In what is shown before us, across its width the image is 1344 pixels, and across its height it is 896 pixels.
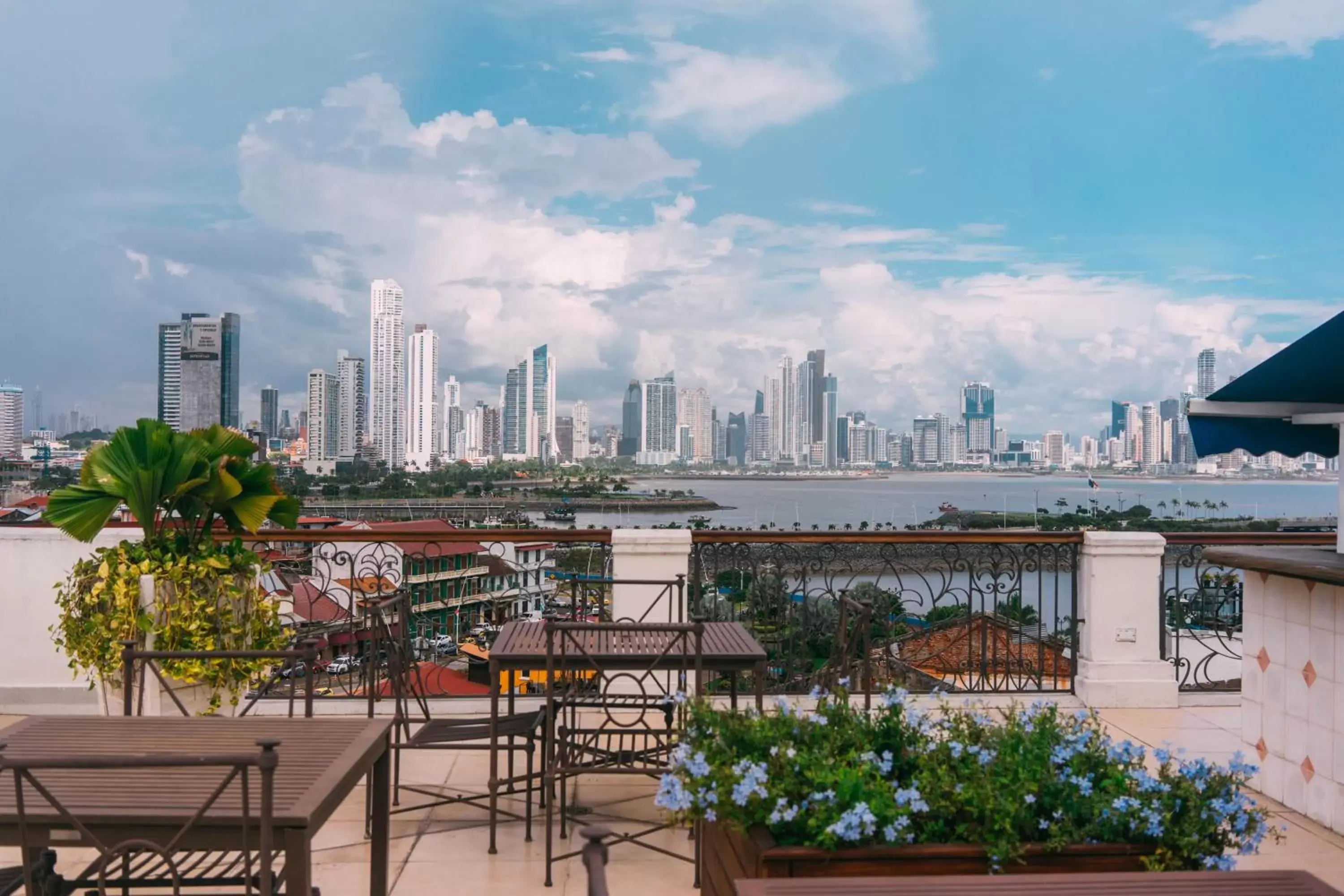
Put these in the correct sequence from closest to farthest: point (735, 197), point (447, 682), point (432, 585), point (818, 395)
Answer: point (432, 585)
point (447, 682)
point (818, 395)
point (735, 197)

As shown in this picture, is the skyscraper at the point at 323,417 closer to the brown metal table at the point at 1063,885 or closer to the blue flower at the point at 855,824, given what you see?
the blue flower at the point at 855,824

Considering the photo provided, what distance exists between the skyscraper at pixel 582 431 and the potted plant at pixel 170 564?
78.7 ft

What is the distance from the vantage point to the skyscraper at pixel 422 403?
2725 cm

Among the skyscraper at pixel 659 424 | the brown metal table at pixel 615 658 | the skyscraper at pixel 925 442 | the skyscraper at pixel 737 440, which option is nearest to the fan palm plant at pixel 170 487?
the brown metal table at pixel 615 658

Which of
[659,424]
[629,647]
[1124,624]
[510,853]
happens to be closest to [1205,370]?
[1124,624]

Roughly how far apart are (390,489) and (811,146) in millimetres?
46394

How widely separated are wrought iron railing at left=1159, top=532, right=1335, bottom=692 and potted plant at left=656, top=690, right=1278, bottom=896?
4.26m

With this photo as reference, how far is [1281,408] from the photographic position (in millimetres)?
3975

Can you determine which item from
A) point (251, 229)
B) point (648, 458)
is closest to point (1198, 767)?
point (648, 458)

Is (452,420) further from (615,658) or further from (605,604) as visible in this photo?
(615,658)

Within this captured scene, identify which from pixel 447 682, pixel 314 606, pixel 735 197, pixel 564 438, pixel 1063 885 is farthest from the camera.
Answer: pixel 735 197

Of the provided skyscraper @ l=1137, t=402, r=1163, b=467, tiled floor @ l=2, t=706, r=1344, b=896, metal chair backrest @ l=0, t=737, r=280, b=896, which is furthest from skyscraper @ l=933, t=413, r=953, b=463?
metal chair backrest @ l=0, t=737, r=280, b=896

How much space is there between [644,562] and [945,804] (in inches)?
147

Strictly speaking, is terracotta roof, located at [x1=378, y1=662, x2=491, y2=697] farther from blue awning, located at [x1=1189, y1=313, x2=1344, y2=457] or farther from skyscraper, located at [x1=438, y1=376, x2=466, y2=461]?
skyscraper, located at [x1=438, y1=376, x2=466, y2=461]
